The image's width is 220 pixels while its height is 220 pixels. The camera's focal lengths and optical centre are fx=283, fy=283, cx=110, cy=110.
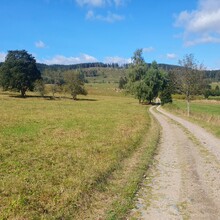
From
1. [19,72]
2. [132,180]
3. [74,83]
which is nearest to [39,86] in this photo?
[19,72]

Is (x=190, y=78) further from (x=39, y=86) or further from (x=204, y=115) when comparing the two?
(x=39, y=86)

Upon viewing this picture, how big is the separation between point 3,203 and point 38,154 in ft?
21.6

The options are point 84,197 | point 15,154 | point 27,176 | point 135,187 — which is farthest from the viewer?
point 15,154

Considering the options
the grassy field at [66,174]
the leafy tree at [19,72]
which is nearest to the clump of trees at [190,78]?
the grassy field at [66,174]

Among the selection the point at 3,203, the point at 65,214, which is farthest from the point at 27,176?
the point at 65,214

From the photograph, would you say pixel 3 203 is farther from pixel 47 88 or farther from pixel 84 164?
pixel 47 88

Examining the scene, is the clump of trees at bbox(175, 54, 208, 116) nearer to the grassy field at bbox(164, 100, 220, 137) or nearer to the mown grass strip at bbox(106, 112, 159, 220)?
the grassy field at bbox(164, 100, 220, 137)

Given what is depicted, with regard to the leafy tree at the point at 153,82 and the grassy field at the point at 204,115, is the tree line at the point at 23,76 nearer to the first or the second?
the leafy tree at the point at 153,82

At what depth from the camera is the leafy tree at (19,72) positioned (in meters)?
86.2

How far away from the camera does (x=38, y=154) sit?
1445 centimetres

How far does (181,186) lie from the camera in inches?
377

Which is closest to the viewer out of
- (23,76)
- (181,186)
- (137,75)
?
(181,186)

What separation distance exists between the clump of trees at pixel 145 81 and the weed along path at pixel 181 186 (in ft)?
200

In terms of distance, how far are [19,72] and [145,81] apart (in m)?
38.9
